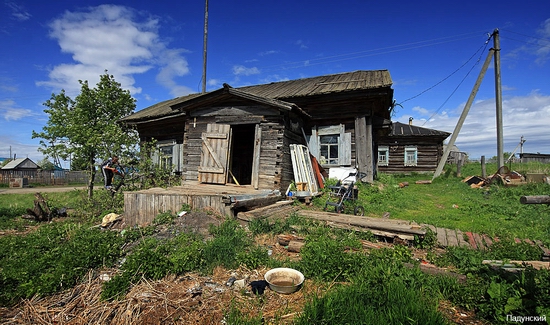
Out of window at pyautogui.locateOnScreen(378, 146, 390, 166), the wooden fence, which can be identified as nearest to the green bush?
window at pyautogui.locateOnScreen(378, 146, 390, 166)

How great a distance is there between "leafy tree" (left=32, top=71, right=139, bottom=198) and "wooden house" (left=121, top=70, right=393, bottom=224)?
9.30 ft

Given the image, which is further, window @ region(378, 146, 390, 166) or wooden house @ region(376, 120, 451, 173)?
window @ region(378, 146, 390, 166)

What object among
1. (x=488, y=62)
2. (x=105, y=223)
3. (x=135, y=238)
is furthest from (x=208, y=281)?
(x=488, y=62)

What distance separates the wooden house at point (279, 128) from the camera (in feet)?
30.4

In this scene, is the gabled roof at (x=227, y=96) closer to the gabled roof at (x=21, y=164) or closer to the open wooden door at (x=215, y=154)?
the open wooden door at (x=215, y=154)

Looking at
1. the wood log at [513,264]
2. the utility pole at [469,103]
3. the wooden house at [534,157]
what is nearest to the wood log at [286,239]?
the wood log at [513,264]

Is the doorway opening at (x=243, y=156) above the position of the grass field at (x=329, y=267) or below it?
above

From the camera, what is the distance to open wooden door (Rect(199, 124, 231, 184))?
9680 mm

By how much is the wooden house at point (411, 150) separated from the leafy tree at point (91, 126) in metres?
18.1

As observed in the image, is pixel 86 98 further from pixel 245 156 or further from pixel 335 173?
pixel 335 173

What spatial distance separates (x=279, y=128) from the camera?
9227 mm

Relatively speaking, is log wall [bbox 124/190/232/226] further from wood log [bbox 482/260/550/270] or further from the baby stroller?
wood log [bbox 482/260/550/270]

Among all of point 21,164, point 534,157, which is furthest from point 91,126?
point 534,157

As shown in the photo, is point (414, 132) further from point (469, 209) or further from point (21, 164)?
point (21, 164)
